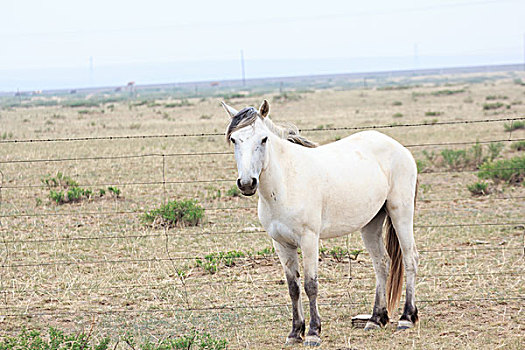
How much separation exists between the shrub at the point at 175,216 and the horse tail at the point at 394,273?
470cm

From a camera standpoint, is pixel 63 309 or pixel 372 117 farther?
pixel 372 117

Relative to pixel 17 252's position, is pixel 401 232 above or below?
above

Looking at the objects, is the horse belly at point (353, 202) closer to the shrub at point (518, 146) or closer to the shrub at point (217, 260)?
the shrub at point (217, 260)

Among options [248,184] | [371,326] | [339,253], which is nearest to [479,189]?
[339,253]

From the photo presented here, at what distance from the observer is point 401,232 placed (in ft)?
21.5

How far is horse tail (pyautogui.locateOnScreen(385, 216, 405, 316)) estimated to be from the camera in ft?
22.2

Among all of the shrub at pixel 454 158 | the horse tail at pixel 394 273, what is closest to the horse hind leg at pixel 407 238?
the horse tail at pixel 394 273

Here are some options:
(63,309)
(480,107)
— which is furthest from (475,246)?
(480,107)

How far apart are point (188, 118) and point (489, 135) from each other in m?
18.7

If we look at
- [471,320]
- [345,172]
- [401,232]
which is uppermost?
[345,172]

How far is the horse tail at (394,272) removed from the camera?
6.75 metres

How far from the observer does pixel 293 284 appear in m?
6.02

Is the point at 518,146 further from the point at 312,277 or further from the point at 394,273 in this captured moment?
the point at 312,277

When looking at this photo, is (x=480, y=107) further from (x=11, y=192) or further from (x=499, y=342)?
(x=499, y=342)
